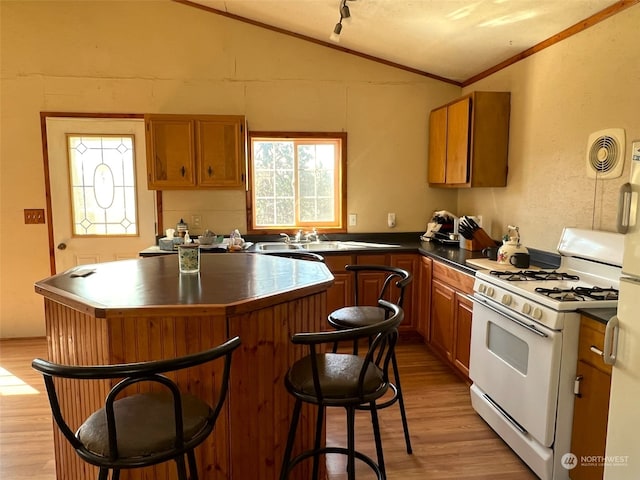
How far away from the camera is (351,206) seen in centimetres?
435

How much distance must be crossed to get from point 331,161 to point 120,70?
2114 mm

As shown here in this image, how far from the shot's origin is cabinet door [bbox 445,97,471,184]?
11.6 ft

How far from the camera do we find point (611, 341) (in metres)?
1.66

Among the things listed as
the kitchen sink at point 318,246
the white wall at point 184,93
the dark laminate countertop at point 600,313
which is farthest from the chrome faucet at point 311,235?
the dark laminate countertop at point 600,313

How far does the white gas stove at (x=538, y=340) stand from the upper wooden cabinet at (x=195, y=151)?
228cm

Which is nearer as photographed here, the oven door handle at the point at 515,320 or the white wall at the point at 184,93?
the oven door handle at the point at 515,320

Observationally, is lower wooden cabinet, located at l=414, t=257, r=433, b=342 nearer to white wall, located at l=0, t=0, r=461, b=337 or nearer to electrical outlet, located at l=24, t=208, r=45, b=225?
white wall, located at l=0, t=0, r=461, b=337

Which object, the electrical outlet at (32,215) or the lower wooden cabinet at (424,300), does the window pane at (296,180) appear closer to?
the lower wooden cabinet at (424,300)

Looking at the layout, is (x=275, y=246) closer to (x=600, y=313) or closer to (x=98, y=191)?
(x=98, y=191)

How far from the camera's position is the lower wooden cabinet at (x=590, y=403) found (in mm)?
1820

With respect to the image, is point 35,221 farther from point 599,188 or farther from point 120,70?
point 599,188

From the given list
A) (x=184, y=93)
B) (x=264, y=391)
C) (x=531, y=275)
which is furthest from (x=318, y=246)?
(x=264, y=391)

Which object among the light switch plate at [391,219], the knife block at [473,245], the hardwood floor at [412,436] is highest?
the light switch plate at [391,219]

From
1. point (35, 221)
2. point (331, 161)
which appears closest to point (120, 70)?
point (35, 221)
